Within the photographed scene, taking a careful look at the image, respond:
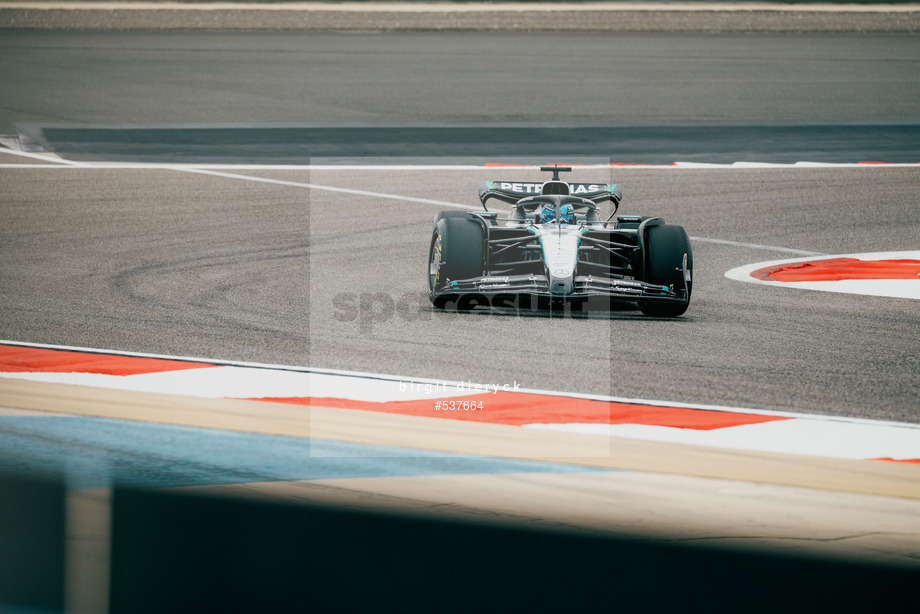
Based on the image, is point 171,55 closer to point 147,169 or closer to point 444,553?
point 147,169

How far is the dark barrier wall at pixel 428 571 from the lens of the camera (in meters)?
2.99

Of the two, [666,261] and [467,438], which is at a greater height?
[666,261]

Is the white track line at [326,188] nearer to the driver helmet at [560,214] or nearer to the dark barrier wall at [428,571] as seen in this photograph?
the driver helmet at [560,214]

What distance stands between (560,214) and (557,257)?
0.60 metres

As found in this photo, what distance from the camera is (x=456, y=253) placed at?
6.20m

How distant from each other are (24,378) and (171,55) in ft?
63.8

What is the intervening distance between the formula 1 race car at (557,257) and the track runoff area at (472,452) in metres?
1.19

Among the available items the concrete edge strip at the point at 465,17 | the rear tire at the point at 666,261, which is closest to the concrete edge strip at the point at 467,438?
the rear tire at the point at 666,261

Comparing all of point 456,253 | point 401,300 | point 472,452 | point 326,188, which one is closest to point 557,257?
point 456,253

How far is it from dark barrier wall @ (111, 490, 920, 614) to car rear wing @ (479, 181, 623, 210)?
3.62m

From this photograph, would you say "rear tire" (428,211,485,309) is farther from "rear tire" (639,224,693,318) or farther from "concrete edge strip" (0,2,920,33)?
"concrete edge strip" (0,2,920,33)

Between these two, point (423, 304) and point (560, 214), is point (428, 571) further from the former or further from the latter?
point (560, 214)

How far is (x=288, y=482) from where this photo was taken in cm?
381

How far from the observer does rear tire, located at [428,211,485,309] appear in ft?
20.3
